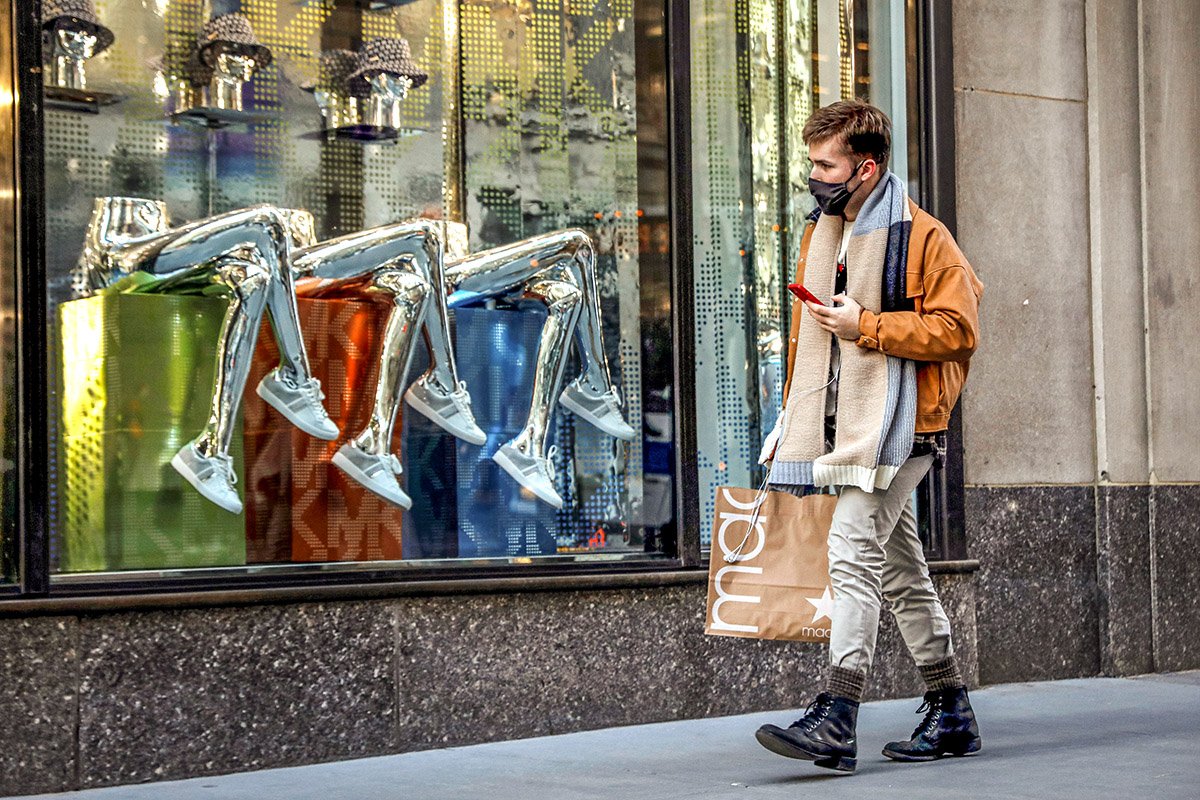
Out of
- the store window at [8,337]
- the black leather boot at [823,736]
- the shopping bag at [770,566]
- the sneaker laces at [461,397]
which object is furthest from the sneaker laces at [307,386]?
the black leather boot at [823,736]

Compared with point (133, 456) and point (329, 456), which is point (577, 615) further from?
point (133, 456)

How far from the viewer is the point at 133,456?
5453mm

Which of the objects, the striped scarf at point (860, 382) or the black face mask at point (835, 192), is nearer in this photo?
the striped scarf at point (860, 382)

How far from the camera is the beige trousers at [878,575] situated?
195 inches

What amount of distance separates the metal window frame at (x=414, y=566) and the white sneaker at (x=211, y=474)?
275 mm

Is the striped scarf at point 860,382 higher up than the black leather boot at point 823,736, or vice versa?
the striped scarf at point 860,382

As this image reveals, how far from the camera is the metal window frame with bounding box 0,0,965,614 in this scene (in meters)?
5.05

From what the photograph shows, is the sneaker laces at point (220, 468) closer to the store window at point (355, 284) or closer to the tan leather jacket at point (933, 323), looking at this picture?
the store window at point (355, 284)

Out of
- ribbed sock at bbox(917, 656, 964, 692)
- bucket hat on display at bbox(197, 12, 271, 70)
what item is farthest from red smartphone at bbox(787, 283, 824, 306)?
bucket hat on display at bbox(197, 12, 271, 70)

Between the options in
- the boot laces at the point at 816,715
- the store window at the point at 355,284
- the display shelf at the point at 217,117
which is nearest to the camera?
the boot laces at the point at 816,715

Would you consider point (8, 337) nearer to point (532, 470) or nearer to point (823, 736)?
point (532, 470)

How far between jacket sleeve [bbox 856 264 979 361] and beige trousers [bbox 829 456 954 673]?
1.19ft

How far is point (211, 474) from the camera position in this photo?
5.60 meters

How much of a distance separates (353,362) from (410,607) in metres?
0.91
